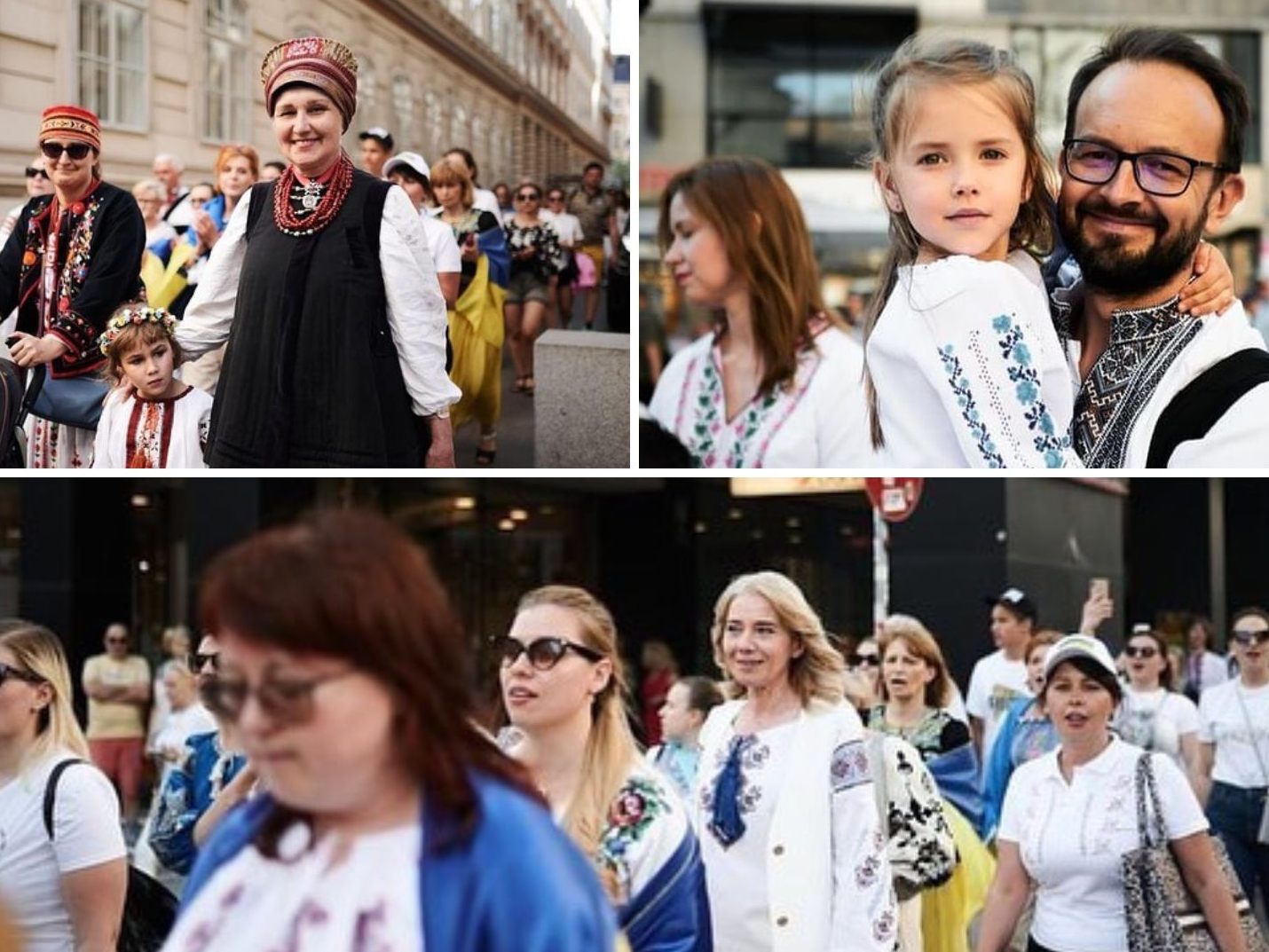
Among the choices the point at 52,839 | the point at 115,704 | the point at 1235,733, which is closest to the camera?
the point at 52,839

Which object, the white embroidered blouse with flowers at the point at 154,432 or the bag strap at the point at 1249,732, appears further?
the bag strap at the point at 1249,732

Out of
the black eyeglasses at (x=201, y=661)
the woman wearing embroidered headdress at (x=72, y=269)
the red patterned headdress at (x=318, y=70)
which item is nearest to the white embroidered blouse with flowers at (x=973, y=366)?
the red patterned headdress at (x=318, y=70)

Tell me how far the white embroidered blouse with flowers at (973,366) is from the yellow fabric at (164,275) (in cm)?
161

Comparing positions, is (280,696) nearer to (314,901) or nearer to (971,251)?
(314,901)

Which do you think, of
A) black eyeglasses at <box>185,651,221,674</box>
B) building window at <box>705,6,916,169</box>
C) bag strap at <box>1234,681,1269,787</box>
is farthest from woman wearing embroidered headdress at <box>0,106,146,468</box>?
building window at <box>705,6,916,169</box>

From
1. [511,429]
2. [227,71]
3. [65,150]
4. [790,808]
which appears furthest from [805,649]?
[65,150]

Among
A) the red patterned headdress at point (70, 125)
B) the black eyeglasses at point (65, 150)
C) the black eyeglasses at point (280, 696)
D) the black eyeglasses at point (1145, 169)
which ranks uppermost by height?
the red patterned headdress at point (70, 125)

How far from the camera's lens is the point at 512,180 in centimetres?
507

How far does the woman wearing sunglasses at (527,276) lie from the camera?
5.09 metres

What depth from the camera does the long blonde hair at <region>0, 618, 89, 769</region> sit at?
4.45 metres

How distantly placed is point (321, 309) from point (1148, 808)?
209 cm

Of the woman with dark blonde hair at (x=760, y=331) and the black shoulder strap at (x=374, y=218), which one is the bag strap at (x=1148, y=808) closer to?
the woman with dark blonde hair at (x=760, y=331)

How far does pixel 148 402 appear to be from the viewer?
5.12 metres

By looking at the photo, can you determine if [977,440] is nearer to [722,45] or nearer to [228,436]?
[228,436]
